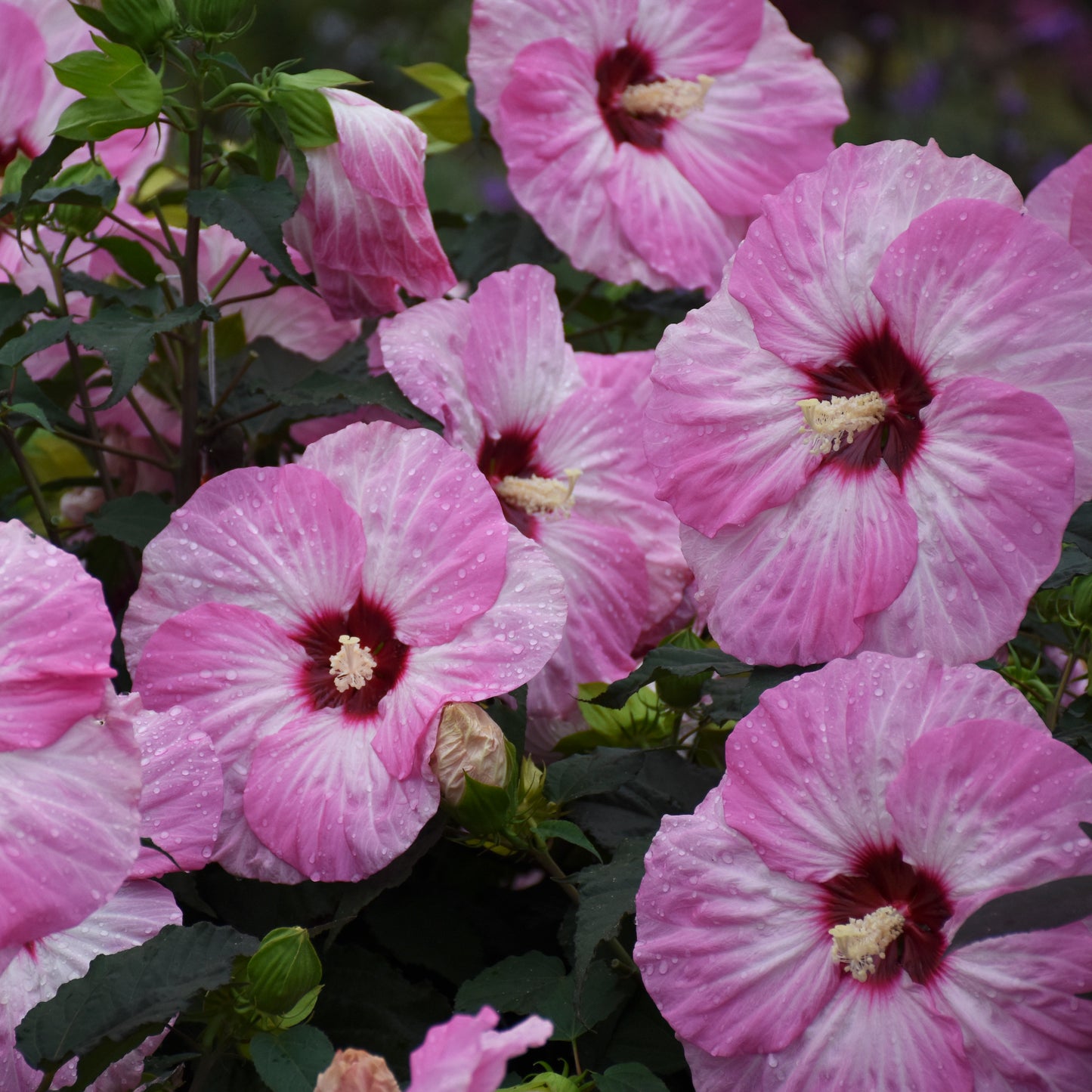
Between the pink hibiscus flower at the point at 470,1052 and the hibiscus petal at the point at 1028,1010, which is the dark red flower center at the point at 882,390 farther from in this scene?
the pink hibiscus flower at the point at 470,1052

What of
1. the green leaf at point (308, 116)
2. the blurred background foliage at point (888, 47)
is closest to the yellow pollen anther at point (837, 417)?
the green leaf at point (308, 116)

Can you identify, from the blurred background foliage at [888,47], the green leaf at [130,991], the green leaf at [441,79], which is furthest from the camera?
the blurred background foliage at [888,47]

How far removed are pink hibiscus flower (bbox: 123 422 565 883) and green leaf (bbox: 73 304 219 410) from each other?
0.27 feet

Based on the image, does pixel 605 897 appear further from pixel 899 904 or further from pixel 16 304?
pixel 16 304

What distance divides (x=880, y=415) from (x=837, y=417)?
0.03 m

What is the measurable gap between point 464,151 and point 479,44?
0.82 feet

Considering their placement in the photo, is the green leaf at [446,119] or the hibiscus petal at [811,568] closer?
the hibiscus petal at [811,568]

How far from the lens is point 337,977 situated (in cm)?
79

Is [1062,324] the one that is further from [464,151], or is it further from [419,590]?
[464,151]

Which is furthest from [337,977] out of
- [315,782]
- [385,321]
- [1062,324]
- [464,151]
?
[464,151]

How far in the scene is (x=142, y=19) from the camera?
81 cm

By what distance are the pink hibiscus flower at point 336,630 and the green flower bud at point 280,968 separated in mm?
68

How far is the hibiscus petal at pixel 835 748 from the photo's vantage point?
643 millimetres

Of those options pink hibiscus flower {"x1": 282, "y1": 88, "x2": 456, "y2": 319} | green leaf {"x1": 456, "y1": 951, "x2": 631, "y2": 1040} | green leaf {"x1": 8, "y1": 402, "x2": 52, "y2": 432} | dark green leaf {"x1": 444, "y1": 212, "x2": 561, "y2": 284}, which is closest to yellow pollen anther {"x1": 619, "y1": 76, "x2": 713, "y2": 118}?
dark green leaf {"x1": 444, "y1": 212, "x2": 561, "y2": 284}
